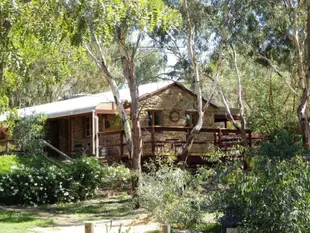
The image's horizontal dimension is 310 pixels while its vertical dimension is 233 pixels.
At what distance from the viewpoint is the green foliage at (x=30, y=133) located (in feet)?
78.2

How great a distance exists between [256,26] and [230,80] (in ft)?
44.0

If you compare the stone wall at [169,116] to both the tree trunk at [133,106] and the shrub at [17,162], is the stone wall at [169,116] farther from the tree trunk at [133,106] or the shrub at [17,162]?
the tree trunk at [133,106]

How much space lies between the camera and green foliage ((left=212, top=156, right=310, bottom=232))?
7.52m

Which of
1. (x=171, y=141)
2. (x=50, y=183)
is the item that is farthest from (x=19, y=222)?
(x=171, y=141)

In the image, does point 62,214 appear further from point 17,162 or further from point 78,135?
point 78,135

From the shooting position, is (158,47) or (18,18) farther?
(158,47)

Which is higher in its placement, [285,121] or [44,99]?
[44,99]

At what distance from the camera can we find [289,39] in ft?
82.1

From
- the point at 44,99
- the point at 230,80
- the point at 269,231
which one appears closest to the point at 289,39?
the point at 230,80

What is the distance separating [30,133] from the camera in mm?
23906

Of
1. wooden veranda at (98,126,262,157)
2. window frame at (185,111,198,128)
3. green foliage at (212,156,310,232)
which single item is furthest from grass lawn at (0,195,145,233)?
window frame at (185,111,198,128)

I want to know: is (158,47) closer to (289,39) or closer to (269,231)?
(289,39)

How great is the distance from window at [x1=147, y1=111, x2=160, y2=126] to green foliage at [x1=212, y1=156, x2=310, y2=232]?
54.1 ft

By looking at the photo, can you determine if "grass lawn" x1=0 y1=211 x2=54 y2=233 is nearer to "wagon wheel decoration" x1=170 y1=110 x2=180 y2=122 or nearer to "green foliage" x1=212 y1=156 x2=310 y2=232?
"green foliage" x1=212 y1=156 x2=310 y2=232
